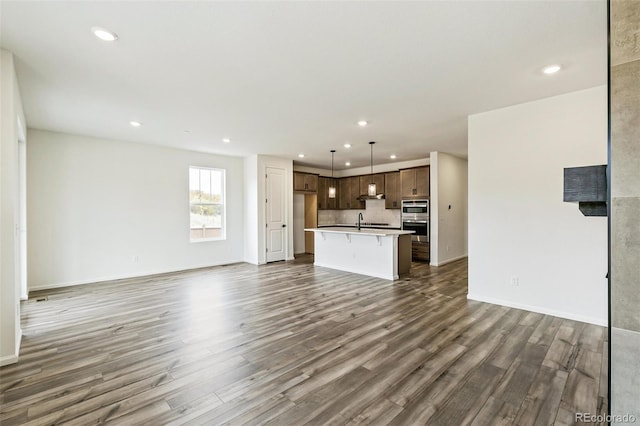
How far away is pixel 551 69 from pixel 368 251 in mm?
4048

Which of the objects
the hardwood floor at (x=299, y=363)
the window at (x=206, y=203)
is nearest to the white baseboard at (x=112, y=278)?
the window at (x=206, y=203)

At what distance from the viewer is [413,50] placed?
8.17 ft

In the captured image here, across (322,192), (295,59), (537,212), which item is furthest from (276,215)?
(537,212)

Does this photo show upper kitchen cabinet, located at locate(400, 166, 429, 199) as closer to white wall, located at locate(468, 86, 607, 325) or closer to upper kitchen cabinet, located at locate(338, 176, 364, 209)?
upper kitchen cabinet, located at locate(338, 176, 364, 209)

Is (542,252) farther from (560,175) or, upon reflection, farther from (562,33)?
(562,33)

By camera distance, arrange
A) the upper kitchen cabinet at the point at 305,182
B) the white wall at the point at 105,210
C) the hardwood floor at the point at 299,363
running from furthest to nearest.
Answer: the upper kitchen cabinet at the point at 305,182, the white wall at the point at 105,210, the hardwood floor at the point at 299,363

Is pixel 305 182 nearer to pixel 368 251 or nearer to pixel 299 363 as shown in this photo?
pixel 368 251

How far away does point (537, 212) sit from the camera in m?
3.70

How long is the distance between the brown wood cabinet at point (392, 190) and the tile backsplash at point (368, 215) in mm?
428

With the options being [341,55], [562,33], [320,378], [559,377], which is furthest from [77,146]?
[559,377]

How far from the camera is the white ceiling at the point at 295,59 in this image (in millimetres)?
2025

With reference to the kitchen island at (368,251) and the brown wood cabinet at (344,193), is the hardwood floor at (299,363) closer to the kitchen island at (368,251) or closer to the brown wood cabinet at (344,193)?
the kitchen island at (368,251)

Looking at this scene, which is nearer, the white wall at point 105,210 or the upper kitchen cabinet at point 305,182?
the white wall at point 105,210

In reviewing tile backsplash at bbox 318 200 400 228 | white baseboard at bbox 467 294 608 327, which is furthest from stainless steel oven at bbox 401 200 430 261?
white baseboard at bbox 467 294 608 327
